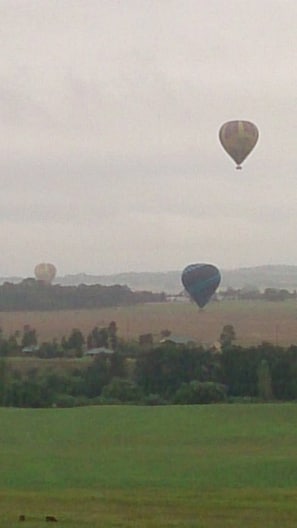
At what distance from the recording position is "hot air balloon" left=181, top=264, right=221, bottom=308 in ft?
78.5

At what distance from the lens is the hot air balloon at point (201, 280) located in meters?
23.9

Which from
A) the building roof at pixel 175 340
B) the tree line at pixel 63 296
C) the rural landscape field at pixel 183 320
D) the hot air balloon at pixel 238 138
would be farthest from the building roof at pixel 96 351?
the hot air balloon at pixel 238 138

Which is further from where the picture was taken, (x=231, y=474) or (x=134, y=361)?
(x=134, y=361)

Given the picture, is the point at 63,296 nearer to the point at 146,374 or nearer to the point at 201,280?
the point at 146,374

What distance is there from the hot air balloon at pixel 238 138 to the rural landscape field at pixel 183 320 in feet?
10.3

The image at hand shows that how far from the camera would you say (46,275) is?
72.1 feet

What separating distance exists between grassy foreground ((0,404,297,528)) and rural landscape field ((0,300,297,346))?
5.36ft

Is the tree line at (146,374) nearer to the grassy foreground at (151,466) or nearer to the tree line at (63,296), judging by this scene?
the tree line at (63,296)

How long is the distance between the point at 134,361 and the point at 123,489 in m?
12.6

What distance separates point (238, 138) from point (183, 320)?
12.7 ft

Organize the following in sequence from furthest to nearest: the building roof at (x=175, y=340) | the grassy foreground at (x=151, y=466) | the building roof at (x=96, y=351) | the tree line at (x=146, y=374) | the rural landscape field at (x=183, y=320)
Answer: the building roof at (x=175, y=340), the building roof at (x=96, y=351), the tree line at (x=146, y=374), the rural landscape field at (x=183, y=320), the grassy foreground at (x=151, y=466)

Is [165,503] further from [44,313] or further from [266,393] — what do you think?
[266,393]

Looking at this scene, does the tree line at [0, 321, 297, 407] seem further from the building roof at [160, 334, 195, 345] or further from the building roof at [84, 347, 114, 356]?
the building roof at [160, 334, 195, 345]

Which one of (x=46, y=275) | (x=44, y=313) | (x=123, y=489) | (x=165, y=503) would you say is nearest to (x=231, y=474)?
(x=123, y=489)
